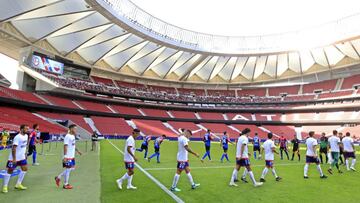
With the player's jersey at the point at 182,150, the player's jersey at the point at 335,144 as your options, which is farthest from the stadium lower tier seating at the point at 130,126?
the player's jersey at the point at 182,150

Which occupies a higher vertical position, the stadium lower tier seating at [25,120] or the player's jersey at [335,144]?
the stadium lower tier seating at [25,120]

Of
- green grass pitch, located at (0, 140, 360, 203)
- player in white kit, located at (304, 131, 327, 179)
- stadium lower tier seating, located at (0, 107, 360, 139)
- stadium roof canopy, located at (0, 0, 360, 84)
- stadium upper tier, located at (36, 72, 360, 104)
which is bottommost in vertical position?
green grass pitch, located at (0, 140, 360, 203)

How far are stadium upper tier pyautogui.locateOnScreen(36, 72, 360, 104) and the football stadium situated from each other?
0.35 metres

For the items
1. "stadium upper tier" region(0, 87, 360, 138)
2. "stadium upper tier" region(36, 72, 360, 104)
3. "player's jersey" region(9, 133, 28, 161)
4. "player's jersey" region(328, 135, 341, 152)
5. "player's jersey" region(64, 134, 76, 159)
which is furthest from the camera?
"stadium upper tier" region(36, 72, 360, 104)

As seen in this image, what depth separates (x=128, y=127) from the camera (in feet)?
144

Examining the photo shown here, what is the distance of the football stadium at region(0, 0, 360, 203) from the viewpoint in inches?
330

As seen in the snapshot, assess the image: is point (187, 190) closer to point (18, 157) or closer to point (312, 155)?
point (18, 157)

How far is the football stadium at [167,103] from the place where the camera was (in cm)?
839

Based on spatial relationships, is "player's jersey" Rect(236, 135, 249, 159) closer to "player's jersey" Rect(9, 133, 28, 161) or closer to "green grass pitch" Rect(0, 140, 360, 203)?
"green grass pitch" Rect(0, 140, 360, 203)

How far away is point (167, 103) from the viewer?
5809cm

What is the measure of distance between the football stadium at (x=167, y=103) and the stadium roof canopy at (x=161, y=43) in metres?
0.22

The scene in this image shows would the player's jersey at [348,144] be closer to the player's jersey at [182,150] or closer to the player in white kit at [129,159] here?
the player's jersey at [182,150]

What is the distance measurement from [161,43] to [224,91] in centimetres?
3137

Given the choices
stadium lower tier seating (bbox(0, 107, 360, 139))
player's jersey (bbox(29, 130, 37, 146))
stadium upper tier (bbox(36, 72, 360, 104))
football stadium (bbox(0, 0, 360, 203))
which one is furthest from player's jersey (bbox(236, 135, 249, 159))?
stadium upper tier (bbox(36, 72, 360, 104))
